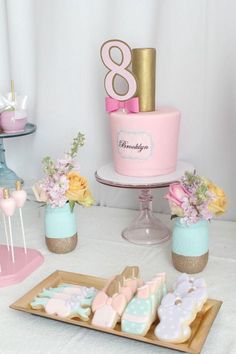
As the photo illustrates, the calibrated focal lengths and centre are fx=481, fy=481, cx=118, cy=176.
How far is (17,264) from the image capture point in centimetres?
93

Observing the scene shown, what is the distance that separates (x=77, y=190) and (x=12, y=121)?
39 cm

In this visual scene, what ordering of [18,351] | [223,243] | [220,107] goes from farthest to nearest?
1. [220,107]
2. [223,243]
3. [18,351]

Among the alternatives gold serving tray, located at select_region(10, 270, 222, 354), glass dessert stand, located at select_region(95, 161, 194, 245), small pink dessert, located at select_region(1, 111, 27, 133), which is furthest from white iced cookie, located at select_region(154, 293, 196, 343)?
small pink dessert, located at select_region(1, 111, 27, 133)

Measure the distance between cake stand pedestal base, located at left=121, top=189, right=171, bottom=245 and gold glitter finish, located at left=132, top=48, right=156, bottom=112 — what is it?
20 cm

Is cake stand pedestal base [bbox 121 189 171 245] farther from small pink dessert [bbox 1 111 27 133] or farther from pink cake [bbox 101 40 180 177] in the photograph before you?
small pink dessert [bbox 1 111 27 133]

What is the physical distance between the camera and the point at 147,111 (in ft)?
3.42

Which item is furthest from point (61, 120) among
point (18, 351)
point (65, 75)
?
point (18, 351)

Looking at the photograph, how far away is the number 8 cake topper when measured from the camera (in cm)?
98

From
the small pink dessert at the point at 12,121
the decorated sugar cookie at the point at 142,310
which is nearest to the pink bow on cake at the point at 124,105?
the small pink dessert at the point at 12,121

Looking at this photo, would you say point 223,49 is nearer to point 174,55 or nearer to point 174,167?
point 174,55

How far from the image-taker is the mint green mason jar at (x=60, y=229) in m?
0.98

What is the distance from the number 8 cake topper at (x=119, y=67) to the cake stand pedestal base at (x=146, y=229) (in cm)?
22

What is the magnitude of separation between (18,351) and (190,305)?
251mm

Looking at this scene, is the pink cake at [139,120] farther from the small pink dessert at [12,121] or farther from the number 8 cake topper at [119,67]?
the small pink dessert at [12,121]
